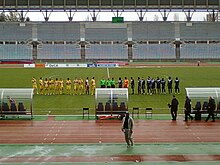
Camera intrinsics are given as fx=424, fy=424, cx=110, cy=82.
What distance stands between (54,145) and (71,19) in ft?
200

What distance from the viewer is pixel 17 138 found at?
17.2m

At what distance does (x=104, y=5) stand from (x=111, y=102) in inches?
1914

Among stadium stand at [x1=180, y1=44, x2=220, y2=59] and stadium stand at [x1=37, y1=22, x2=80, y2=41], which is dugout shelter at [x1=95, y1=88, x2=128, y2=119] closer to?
stadium stand at [x1=180, y1=44, x2=220, y2=59]

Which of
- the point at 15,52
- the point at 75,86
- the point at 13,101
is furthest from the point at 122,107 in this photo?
the point at 15,52

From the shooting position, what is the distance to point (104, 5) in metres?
68.6

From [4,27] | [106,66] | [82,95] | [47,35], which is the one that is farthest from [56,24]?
[82,95]

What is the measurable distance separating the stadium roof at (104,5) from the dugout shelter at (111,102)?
48.3 m

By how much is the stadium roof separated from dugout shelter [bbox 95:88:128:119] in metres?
48.3

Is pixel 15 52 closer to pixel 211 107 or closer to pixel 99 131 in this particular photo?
pixel 211 107

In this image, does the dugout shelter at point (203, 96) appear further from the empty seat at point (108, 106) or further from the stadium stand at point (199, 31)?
the stadium stand at point (199, 31)

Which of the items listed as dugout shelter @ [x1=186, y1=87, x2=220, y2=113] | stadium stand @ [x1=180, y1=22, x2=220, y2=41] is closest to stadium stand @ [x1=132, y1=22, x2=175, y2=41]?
stadium stand @ [x1=180, y1=22, x2=220, y2=41]

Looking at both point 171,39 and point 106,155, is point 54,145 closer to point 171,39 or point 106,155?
point 106,155

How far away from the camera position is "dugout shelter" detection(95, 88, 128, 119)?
21.8 m

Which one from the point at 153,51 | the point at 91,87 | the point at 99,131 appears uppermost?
the point at 153,51
